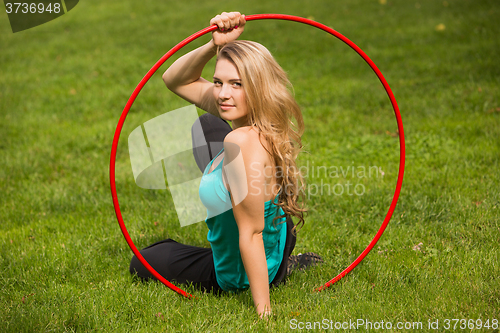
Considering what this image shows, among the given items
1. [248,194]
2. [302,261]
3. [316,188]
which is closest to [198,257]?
[302,261]

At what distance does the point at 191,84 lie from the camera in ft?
10.0

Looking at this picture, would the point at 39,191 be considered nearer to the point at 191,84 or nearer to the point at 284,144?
the point at 191,84

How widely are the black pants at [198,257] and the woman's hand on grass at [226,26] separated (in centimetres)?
69

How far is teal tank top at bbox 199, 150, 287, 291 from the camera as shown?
264 cm

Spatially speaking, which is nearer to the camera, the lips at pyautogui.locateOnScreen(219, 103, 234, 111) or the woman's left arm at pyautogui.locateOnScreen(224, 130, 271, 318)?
the woman's left arm at pyautogui.locateOnScreen(224, 130, 271, 318)

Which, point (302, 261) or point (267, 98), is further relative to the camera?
point (302, 261)

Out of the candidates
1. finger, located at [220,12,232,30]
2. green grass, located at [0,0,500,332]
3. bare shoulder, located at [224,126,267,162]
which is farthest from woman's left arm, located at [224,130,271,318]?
finger, located at [220,12,232,30]

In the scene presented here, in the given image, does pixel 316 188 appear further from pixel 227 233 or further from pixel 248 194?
pixel 248 194

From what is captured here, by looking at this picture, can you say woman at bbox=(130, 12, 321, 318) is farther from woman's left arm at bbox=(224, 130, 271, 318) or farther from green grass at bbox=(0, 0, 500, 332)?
green grass at bbox=(0, 0, 500, 332)

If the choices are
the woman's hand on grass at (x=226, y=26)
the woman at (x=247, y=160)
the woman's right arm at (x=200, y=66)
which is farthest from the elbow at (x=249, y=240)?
the woman's hand on grass at (x=226, y=26)

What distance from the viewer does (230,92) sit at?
2.54 meters

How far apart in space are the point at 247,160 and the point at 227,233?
22.7 inches

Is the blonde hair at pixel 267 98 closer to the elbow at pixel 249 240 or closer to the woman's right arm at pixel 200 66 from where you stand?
the woman's right arm at pixel 200 66

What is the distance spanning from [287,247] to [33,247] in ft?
6.98
